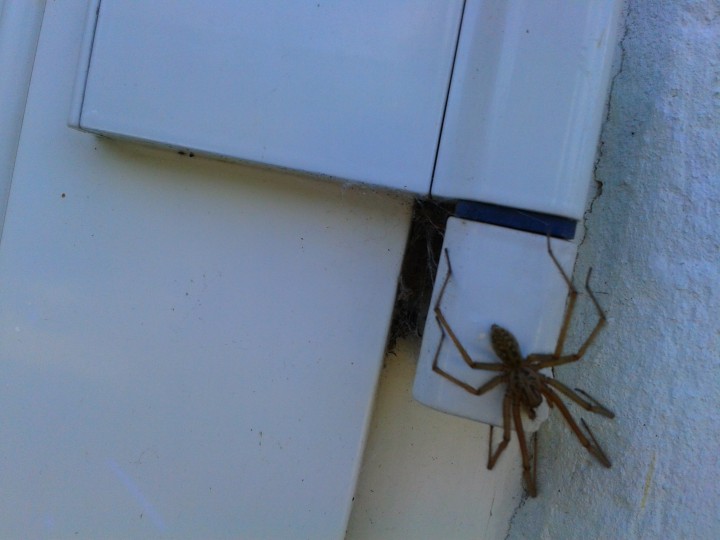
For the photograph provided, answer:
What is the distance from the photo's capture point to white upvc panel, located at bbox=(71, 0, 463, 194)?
529mm

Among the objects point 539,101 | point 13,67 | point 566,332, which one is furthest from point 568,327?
point 13,67

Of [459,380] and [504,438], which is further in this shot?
[504,438]

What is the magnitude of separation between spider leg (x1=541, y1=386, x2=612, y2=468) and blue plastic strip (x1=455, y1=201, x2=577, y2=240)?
0.21m

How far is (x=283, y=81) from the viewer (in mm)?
542

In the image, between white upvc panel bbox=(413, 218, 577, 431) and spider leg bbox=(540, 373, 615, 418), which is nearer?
white upvc panel bbox=(413, 218, 577, 431)

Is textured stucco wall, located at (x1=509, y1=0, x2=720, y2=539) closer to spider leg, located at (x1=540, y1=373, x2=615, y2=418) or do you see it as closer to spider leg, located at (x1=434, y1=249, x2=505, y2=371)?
spider leg, located at (x1=540, y1=373, x2=615, y2=418)

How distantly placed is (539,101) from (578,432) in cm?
36

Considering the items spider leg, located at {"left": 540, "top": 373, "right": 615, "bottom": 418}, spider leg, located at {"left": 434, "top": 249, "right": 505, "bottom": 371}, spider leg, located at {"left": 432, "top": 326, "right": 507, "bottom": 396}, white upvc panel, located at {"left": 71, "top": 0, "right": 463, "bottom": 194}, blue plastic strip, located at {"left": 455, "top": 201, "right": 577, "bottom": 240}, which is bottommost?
spider leg, located at {"left": 540, "top": 373, "right": 615, "bottom": 418}

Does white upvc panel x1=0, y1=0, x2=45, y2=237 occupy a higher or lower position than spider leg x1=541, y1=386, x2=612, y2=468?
higher

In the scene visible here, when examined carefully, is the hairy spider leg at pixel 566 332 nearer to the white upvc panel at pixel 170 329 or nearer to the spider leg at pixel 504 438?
the spider leg at pixel 504 438

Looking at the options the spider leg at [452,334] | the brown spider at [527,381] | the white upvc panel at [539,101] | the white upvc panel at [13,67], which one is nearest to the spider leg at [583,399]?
the brown spider at [527,381]

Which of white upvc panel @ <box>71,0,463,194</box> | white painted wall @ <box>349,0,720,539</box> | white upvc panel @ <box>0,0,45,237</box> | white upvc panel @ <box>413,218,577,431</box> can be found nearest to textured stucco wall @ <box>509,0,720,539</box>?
white painted wall @ <box>349,0,720,539</box>

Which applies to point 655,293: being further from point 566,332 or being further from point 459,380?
point 459,380

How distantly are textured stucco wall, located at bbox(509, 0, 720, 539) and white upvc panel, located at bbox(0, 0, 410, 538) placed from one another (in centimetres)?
24
